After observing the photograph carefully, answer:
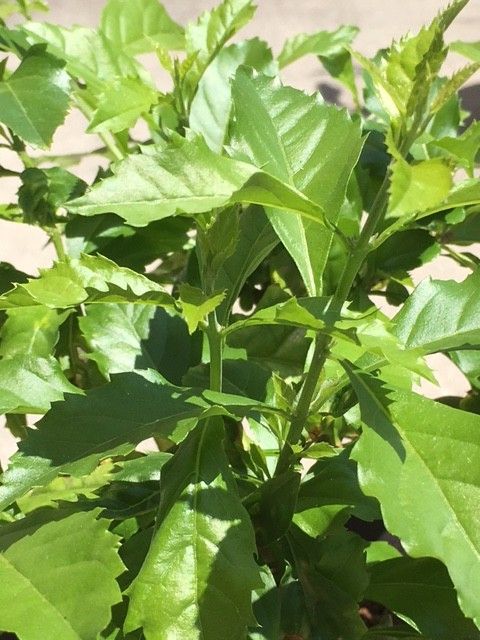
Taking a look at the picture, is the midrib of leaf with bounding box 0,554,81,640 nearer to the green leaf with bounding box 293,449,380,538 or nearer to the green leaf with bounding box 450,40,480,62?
the green leaf with bounding box 293,449,380,538

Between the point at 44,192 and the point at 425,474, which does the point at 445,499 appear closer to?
the point at 425,474

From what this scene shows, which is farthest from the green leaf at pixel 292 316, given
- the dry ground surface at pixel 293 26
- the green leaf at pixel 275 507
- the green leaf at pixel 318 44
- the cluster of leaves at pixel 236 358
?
the dry ground surface at pixel 293 26

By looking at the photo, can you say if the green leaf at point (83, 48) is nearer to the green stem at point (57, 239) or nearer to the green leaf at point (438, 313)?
the green stem at point (57, 239)

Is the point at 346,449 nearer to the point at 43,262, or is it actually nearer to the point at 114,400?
the point at 114,400

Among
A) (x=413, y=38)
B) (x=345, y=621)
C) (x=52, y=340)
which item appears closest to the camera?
(x=413, y=38)

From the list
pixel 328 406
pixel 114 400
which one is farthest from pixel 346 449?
pixel 114 400
